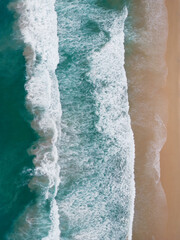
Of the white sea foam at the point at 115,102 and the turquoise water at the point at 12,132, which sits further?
the white sea foam at the point at 115,102

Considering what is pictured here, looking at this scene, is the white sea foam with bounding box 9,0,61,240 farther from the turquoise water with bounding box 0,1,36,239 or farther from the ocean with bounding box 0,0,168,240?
the turquoise water with bounding box 0,1,36,239

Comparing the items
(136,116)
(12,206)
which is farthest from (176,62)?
(12,206)

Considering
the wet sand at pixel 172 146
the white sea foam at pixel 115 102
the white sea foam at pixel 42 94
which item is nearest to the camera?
the white sea foam at pixel 42 94

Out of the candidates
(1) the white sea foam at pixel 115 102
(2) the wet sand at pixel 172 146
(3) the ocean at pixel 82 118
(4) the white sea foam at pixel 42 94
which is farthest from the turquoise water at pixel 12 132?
(2) the wet sand at pixel 172 146

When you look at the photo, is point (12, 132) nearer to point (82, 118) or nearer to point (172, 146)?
point (82, 118)

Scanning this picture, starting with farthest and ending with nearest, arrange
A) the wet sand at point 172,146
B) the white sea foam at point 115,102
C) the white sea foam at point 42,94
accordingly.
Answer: the wet sand at point 172,146 → the white sea foam at point 115,102 → the white sea foam at point 42,94

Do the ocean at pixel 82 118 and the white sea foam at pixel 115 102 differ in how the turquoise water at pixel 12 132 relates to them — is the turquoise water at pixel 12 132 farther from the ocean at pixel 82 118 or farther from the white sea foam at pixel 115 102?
the white sea foam at pixel 115 102

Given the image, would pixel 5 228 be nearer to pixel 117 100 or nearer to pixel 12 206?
pixel 12 206
